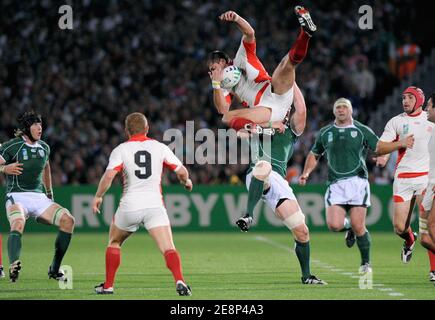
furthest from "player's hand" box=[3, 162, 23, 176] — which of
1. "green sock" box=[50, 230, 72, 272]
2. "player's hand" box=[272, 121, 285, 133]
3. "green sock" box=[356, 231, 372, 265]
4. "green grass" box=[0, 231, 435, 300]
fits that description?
"green sock" box=[356, 231, 372, 265]

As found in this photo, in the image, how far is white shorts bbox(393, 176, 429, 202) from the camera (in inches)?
555

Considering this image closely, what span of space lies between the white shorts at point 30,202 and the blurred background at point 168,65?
11.0 metres

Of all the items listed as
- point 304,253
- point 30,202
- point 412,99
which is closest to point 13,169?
point 30,202

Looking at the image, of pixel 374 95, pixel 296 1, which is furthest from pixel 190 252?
pixel 296 1

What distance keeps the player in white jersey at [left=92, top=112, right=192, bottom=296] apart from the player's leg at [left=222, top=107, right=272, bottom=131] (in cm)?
117

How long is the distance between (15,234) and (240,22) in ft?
13.4

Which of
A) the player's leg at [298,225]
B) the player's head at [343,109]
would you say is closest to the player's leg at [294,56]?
the player's leg at [298,225]

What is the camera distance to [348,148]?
13.6m

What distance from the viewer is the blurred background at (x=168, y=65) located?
2536 cm

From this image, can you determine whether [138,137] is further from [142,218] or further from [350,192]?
[350,192]

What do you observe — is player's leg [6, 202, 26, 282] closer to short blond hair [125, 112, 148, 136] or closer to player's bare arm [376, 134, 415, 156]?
short blond hair [125, 112, 148, 136]

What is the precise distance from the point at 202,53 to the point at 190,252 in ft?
35.1

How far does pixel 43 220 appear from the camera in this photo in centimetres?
1315
